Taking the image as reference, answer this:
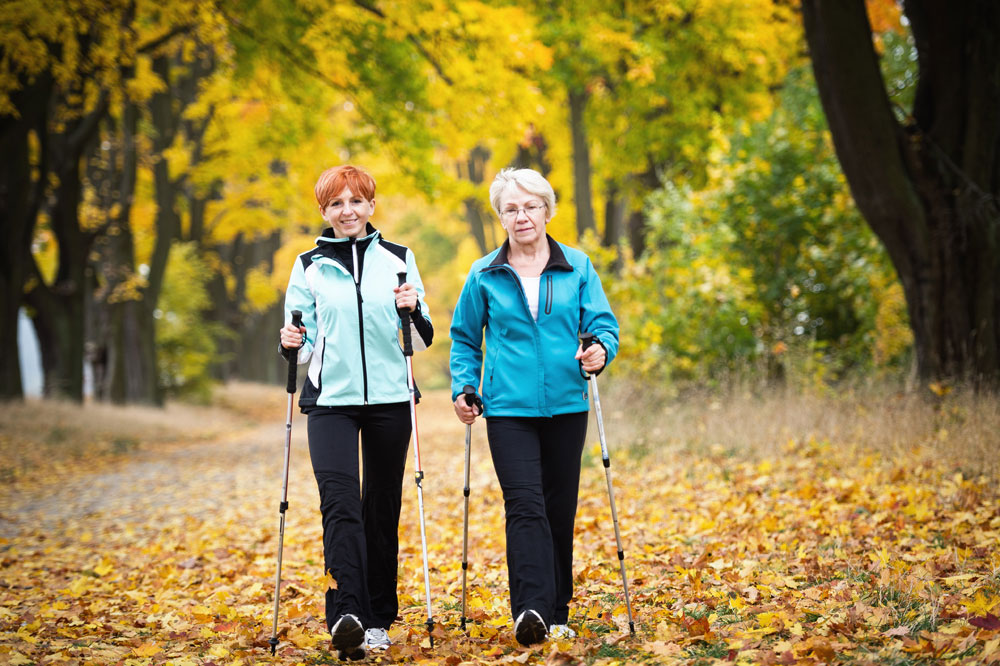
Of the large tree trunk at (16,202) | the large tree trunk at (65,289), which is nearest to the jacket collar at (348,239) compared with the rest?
the large tree trunk at (16,202)

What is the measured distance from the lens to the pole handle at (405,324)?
430 cm

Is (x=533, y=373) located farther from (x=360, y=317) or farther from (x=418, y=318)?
(x=360, y=317)

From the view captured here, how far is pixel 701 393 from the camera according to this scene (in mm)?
11203

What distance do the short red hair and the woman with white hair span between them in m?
0.59

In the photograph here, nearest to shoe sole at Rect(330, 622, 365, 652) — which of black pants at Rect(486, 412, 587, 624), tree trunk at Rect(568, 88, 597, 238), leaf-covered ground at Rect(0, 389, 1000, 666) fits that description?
leaf-covered ground at Rect(0, 389, 1000, 666)

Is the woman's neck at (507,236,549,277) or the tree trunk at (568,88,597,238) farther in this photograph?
the tree trunk at (568,88,597,238)

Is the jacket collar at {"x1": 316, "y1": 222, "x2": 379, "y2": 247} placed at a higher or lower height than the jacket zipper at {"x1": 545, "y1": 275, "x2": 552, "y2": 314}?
higher

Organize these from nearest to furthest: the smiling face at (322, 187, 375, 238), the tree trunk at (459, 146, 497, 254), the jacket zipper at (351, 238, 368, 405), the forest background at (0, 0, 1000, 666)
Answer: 1. the jacket zipper at (351, 238, 368, 405)
2. the smiling face at (322, 187, 375, 238)
3. the forest background at (0, 0, 1000, 666)
4. the tree trunk at (459, 146, 497, 254)

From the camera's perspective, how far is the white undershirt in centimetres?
411

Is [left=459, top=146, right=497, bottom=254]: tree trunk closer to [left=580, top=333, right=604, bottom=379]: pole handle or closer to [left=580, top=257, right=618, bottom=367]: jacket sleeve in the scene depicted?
[left=580, top=257, right=618, bottom=367]: jacket sleeve

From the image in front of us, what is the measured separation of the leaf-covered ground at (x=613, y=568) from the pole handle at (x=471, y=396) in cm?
104

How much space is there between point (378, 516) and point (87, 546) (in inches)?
186

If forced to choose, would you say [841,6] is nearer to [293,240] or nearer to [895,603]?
[895,603]

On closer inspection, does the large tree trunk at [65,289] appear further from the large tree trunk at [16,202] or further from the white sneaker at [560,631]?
the white sneaker at [560,631]
